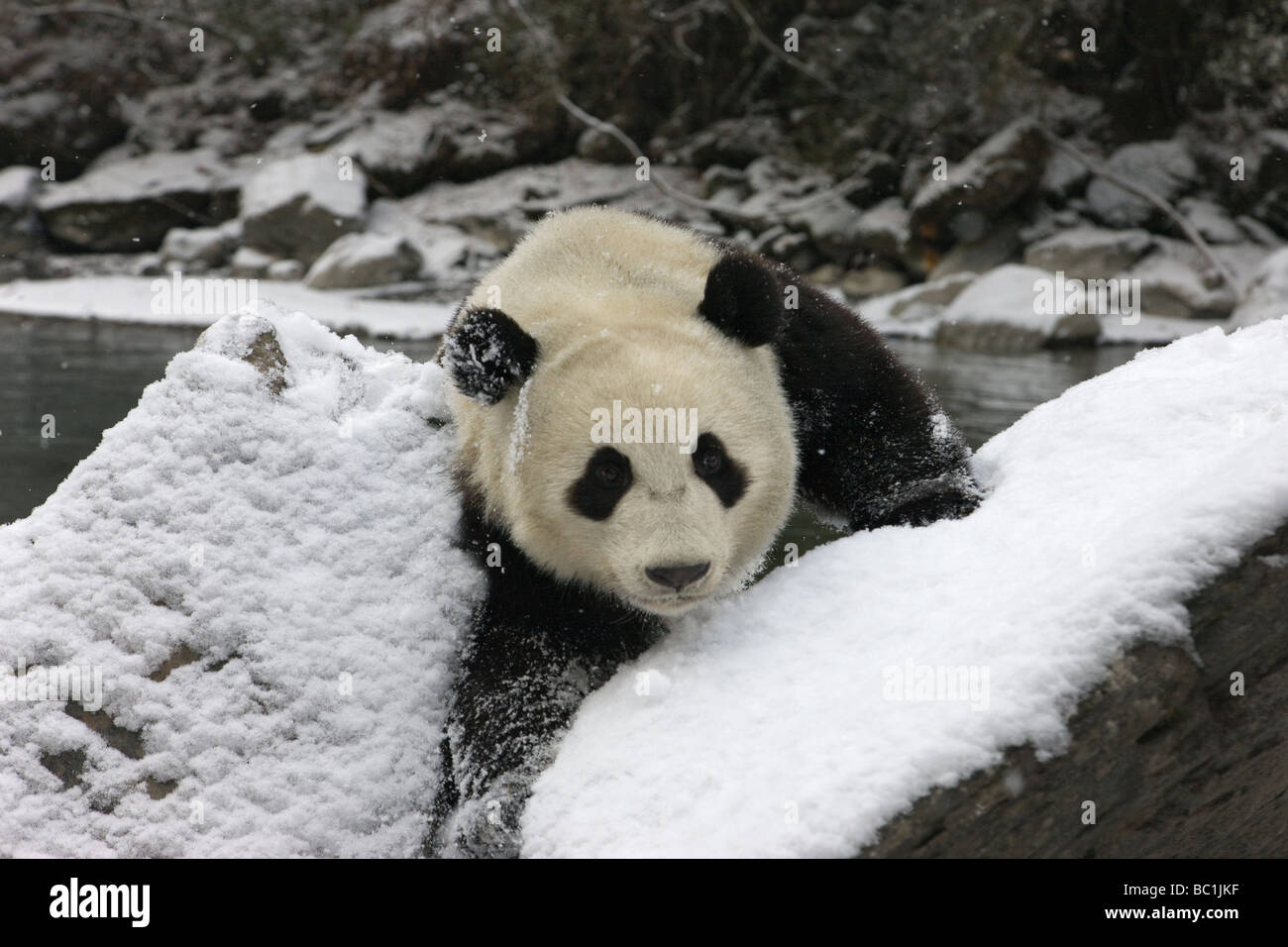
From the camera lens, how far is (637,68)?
2153 centimetres

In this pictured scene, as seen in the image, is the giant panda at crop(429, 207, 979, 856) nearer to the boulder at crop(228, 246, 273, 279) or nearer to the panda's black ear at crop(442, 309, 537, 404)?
the panda's black ear at crop(442, 309, 537, 404)

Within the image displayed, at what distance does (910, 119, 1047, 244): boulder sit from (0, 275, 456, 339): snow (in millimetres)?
7002

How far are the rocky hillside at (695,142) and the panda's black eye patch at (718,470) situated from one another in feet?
37.4

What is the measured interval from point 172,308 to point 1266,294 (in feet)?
48.8

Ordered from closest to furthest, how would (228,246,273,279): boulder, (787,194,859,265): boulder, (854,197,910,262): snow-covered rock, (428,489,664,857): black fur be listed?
(428,489,664,857): black fur < (854,197,910,262): snow-covered rock < (787,194,859,265): boulder < (228,246,273,279): boulder

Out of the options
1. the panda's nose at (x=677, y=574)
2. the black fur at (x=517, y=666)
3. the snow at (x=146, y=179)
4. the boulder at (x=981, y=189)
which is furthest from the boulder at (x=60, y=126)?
the panda's nose at (x=677, y=574)

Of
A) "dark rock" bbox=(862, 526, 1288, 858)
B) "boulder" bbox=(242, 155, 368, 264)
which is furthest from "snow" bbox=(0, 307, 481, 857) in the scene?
"boulder" bbox=(242, 155, 368, 264)

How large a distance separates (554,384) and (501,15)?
20.7m

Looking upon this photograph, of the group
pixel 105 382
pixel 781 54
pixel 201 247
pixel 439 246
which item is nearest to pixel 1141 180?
pixel 781 54

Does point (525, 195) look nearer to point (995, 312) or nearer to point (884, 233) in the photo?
point (884, 233)

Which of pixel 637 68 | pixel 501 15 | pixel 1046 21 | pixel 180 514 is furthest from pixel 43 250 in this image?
pixel 180 514

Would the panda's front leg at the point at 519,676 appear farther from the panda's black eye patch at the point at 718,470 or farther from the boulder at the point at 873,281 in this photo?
the boulder at the point at 873,281

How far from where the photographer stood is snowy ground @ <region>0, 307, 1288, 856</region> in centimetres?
244

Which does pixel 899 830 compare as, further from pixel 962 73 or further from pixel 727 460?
pixel 962 73
